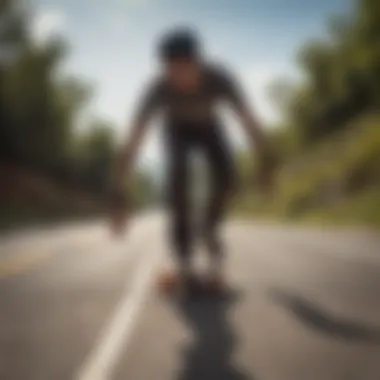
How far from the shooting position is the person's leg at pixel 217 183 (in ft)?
16.8

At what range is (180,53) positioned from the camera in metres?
4.43

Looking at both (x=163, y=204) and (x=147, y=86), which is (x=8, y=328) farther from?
(x=147, y=86)

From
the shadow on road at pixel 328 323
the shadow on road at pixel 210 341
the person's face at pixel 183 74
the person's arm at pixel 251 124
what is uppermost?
the person's face at pixel 183 74

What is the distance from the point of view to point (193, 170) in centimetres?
559

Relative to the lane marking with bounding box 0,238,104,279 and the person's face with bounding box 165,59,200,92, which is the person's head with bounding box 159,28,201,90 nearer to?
the person's face with bounding box 165,59,200,92

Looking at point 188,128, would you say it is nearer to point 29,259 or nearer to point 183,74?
point 183,74

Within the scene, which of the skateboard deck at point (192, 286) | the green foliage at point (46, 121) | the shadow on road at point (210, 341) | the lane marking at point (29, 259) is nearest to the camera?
the shadow on road at point (210, 341)

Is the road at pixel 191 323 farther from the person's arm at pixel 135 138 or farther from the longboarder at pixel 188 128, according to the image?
the person's arm at pixel 135 138

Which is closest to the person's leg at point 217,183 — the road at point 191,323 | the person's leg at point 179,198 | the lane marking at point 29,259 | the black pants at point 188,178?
the black pants at point 188,178

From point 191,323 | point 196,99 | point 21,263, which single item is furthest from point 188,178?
point 21,263

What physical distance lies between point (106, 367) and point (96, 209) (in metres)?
1.52

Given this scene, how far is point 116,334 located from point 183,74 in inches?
67.8

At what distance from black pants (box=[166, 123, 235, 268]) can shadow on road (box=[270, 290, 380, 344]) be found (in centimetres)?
75

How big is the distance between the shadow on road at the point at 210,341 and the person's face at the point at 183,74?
4.82 feet
